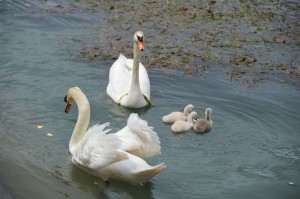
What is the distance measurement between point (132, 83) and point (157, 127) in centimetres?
117

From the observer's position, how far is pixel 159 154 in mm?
7676

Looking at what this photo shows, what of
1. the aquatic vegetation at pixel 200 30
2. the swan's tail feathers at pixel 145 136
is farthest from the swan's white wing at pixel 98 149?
the aquatic vegetation at pixel 200 30

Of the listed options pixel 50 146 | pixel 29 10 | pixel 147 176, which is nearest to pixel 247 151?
pixel 147 176

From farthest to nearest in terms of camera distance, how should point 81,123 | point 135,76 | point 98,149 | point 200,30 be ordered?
1. point 200,30
2. point 135,76
3. point 81,123
4. point 98,149

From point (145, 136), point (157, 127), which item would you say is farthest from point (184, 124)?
point (145, 136)

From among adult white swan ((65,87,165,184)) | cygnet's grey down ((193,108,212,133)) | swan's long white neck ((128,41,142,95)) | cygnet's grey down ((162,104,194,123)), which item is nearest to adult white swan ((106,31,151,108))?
swan's long white neck ((128,41,142,95))

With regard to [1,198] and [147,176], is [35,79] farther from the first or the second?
[1,198]

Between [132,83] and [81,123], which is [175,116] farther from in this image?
[81,123]

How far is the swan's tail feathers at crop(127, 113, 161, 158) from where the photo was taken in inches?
279

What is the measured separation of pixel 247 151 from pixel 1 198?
12.2ft

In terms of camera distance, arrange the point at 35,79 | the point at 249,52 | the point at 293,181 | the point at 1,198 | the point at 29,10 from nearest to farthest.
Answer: the point at 1,198, the point at 293,181, the point at 35,79, the point at 249,52, the point at 29,10

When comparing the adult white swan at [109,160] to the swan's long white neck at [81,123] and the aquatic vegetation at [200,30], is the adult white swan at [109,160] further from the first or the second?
the aquatic vegetation at [200,30]

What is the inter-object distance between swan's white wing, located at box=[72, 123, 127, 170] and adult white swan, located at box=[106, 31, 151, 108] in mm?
2657

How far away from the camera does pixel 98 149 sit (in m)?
6.69
